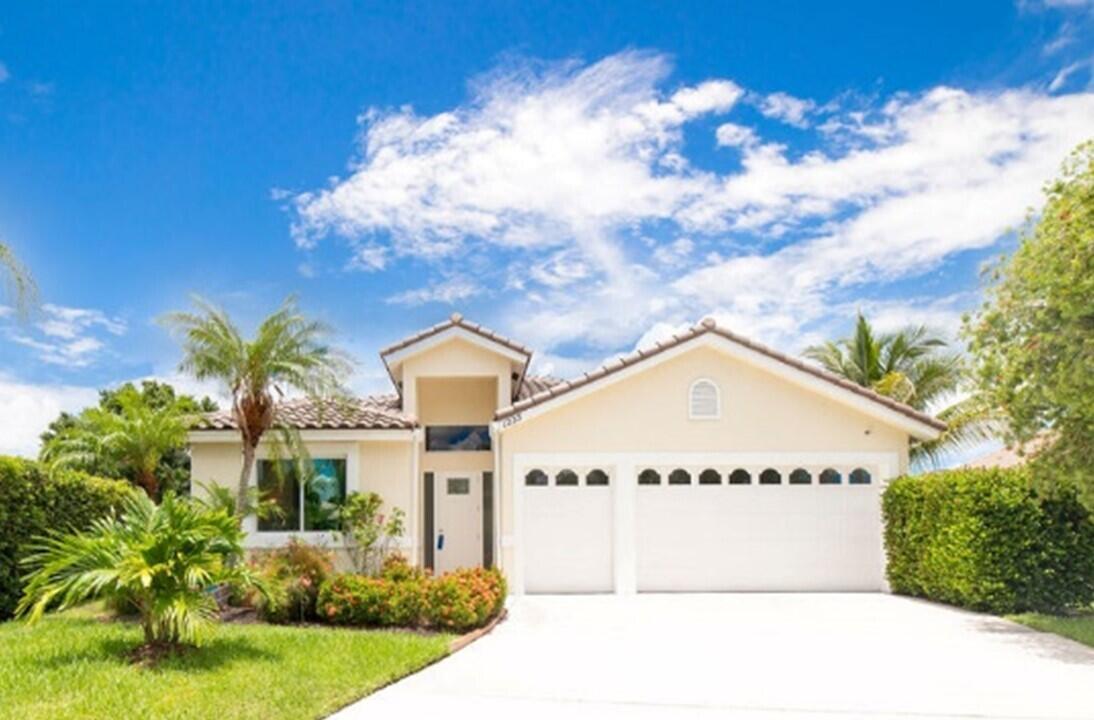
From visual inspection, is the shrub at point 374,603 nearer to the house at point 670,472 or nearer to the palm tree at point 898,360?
the house at point 670,472

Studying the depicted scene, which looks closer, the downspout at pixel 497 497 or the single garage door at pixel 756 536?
the downspout at pixel 497 497

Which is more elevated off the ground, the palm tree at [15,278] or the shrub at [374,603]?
the palm tree at [15,278]

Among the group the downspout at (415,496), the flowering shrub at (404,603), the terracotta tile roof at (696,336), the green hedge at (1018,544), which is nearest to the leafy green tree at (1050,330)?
the green hedge at (1018,544)

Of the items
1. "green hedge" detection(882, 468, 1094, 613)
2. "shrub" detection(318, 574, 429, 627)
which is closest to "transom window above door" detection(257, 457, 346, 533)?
"shrub" detection(318, 574, 429, 627)

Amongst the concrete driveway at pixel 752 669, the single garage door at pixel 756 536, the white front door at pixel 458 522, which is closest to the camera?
the concrete driveway at pixel 752 669

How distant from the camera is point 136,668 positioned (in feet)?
32.8

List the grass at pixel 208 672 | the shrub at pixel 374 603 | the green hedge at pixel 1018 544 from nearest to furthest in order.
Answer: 1. the grass at pixel 208 672
2. the shrub at pixel 374 603
3. the green hedge at pixel 1018 544

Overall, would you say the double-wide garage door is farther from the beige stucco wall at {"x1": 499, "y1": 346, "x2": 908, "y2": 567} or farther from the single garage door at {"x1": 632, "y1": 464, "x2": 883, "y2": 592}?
the beige stucco wall at {"x1": 499, "y1": 346, "x2": 908, "y2": 567}

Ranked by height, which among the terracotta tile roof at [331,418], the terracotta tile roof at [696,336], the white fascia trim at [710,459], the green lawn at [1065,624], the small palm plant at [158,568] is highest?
the terracotta tile roof at [696,336]

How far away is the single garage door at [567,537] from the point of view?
19516mm

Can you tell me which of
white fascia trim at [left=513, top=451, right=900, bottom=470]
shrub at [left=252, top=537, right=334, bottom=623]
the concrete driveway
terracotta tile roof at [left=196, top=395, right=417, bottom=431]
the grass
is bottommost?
the concrete driveway

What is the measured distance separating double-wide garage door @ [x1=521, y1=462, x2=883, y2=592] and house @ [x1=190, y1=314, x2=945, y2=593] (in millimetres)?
30

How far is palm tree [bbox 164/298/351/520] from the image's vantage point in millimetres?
17047

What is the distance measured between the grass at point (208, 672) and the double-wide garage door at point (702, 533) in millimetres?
6642
